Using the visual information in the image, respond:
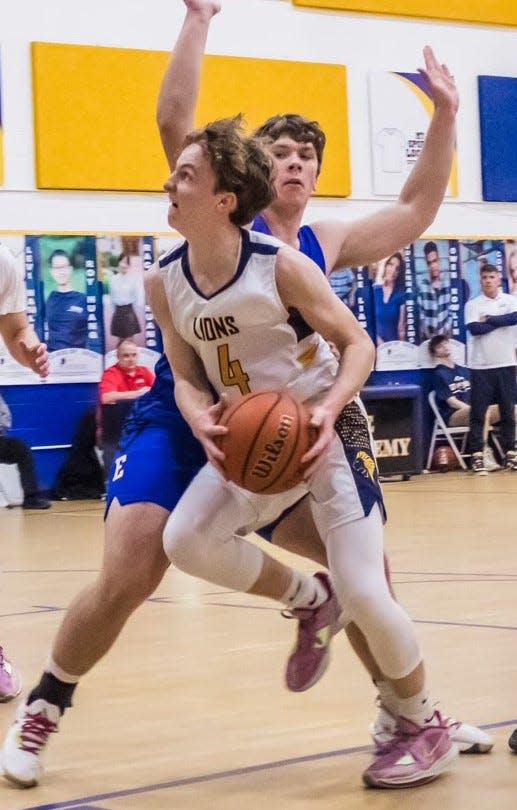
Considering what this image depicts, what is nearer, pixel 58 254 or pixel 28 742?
pixel 28 742

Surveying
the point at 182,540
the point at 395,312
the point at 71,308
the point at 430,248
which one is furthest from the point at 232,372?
the point at 430,248

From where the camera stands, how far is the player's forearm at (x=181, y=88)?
3.69 m

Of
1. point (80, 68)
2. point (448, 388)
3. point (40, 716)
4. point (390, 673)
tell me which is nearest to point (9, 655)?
point (40, 716)

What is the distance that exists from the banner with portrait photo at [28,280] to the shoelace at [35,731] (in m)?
8.54

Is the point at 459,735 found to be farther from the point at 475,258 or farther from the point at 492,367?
the point at 475,258

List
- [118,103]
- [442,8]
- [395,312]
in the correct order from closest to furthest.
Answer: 1. [118,103]
2. [395,312]
3. [442,8]

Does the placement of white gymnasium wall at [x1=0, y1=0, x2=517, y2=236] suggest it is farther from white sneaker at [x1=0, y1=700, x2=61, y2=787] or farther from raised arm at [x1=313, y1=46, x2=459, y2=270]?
white sneaker at [x1=0, y1=700, x2=61, y2=787]

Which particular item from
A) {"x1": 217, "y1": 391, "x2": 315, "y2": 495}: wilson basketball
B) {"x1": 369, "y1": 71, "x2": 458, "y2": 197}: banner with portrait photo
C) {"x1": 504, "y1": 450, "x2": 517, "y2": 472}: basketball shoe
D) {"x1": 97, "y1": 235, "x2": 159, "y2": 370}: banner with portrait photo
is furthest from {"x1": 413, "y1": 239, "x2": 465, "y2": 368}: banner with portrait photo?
{"x1": 217, "y1": 391, "x2": 315, "y2": 495}: wilson basketball

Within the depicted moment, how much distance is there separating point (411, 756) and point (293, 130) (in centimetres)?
159

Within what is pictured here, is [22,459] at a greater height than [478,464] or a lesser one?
greater

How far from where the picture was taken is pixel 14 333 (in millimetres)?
4348

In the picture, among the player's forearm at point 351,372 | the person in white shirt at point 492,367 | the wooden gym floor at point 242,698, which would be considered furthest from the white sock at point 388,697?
the person in white shirt at point 492,367

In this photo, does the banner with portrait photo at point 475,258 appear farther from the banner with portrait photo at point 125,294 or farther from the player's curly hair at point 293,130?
the player's curly hair at point 293,130

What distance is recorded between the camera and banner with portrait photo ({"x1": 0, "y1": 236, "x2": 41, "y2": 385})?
1169 centimetres
